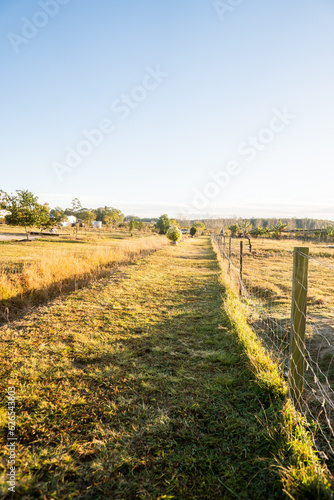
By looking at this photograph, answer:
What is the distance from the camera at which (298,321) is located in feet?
6.28

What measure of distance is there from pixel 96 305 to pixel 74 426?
303 cm

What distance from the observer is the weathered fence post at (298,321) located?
1885 mm

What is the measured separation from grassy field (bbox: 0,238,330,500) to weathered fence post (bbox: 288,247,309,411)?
0.29m

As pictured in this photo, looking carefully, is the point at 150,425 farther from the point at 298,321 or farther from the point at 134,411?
the point at 298,321

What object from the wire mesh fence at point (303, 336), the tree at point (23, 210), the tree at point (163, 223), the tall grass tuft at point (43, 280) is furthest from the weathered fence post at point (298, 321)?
the tree at point (163, 223)

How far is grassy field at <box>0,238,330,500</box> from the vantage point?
1452 mm

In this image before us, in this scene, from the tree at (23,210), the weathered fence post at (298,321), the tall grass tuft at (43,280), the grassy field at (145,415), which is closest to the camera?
the grassy field at (145,415)

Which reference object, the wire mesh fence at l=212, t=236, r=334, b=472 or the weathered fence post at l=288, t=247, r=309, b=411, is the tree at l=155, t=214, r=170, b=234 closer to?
the wire mesh fence at l=212, t=236, r=334, b=472

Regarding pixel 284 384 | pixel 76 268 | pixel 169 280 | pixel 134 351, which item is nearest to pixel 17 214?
pixel 76 268

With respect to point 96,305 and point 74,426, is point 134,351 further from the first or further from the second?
point 96,305

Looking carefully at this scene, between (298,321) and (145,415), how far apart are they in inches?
58.4

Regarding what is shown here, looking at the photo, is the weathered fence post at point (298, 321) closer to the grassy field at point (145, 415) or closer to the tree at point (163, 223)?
the grassy field at point (145, 415)

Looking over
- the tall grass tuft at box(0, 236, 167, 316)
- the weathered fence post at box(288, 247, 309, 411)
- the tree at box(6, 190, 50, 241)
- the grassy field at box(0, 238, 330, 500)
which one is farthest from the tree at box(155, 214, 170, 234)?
the weathered fence post at box(288, 247, 309, 411)

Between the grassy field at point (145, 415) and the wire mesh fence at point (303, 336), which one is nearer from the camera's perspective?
the grassy field at point (145, 415)
